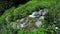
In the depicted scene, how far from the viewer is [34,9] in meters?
8.29

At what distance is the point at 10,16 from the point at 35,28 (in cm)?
122

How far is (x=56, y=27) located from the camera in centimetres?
748

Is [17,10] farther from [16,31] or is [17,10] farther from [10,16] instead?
[16,31]

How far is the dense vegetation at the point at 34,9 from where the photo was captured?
Result: 7514 millimetres

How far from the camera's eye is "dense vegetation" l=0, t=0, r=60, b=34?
Answer: 296 inches

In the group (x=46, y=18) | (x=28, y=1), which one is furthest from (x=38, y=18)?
(x=28, y=1)

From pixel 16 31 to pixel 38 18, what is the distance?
2.57ft

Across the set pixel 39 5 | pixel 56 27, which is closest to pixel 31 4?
pixel 39 5

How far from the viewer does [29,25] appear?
7832mm

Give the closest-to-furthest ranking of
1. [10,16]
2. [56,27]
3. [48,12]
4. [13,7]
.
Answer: [56,27]
[48,12]
[10,16]
[13,7]

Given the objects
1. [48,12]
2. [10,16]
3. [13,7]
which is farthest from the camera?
[13,7]

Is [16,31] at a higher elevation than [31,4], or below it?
below

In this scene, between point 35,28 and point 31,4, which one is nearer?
point 35,28

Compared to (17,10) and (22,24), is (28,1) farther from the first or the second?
(22,24)
